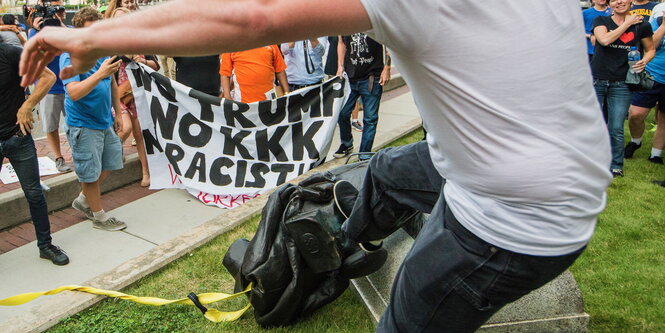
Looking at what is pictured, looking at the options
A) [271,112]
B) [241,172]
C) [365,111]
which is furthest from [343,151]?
[241,172]

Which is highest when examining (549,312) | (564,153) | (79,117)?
(564,153)

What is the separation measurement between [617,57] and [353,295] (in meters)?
4.34

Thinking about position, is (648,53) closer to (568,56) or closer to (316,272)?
(316,272)

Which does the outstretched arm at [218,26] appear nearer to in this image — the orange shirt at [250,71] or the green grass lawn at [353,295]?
the green grass lawn at [353,295]

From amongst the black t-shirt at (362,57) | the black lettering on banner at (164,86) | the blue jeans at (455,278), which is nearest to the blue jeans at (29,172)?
the black lettering on banner at (164,86)

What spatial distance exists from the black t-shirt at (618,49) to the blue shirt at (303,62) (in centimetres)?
351

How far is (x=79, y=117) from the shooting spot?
4.76m

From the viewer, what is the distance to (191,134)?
19.5ft

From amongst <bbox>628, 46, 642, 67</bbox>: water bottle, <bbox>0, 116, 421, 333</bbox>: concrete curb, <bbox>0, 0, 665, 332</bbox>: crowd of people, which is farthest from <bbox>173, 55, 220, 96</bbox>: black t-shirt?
<bbox>0, 0, 665, 332</bbox>: crowd of people

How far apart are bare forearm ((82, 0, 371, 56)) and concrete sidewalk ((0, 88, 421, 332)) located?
2.34m

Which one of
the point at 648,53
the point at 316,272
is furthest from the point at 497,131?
the point at 648,53

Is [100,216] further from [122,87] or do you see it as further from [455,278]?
[455,278]

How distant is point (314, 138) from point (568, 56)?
15.9 ft

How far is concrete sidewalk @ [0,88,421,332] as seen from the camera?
3172 millimetres
